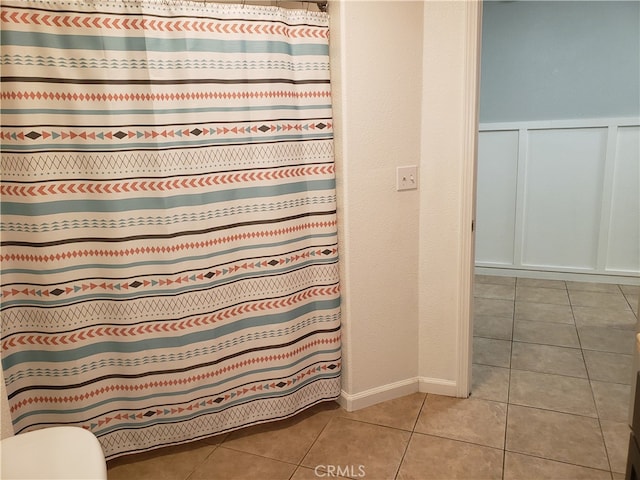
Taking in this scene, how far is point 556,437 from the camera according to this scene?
1.98 m

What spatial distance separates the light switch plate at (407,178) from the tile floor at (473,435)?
3.40 ft

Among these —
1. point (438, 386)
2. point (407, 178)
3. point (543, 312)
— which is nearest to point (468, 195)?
point (407, 178)

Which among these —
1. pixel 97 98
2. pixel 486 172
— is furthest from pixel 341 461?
pixel 486 172

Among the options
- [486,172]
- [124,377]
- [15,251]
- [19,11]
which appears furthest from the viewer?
[486,172]

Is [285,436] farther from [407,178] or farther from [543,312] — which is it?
[543,312]

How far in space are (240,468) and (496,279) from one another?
2.89 meters

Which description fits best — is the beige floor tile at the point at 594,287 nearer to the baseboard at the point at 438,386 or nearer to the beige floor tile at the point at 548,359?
the beige floor tile at the point at 548,359

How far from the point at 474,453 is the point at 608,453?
523 mm

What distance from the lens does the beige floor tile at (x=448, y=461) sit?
179 cm

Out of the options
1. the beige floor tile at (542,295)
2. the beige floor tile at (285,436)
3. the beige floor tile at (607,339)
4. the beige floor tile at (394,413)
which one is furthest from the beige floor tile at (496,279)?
the beige floor tile at (285,436)

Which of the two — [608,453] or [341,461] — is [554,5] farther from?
[341,461]

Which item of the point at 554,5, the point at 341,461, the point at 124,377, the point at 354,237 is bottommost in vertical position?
the point at 341,461

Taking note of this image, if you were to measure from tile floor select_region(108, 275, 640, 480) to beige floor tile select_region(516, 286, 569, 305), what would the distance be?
726 millimetres

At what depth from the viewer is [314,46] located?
1.91 meters
